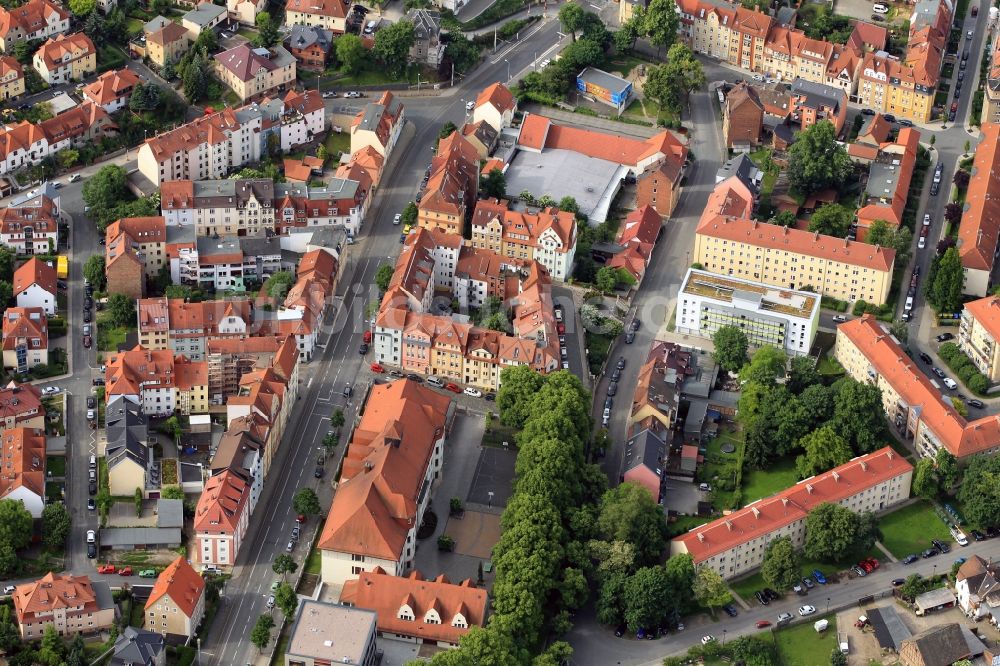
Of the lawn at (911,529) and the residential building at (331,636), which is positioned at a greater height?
the lawn at (911,529)

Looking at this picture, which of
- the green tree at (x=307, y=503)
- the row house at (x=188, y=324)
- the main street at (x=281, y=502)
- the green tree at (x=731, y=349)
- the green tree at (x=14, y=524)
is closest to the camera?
the main street at (x=281, y=502)

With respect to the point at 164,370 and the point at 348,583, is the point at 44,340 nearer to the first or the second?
the point at 164,370

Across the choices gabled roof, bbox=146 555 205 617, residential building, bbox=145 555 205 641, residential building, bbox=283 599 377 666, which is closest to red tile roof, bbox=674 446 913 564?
residential building, bbox=283 599 377 666

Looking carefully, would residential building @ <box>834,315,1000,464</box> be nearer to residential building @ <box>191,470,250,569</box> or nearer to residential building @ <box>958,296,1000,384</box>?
residential building @ <box>958,296,1000,384</box>

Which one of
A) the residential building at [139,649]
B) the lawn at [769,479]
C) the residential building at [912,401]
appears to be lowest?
the residential building at [139,649]

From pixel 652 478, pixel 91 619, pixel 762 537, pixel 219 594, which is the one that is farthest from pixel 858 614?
pixel 91 619

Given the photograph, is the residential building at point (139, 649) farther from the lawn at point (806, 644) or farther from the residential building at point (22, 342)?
the lawn at point (806, 644)

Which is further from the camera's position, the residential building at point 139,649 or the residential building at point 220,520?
the residential building at point 220,520

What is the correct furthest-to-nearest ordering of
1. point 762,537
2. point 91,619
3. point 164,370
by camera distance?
point 164,370, point 762,537, point 91,619

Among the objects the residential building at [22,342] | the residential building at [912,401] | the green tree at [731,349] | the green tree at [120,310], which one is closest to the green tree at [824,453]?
the residential building at [912,401]
